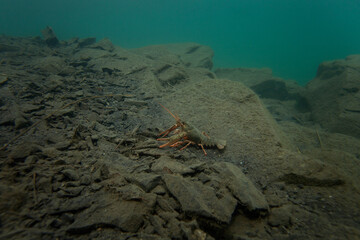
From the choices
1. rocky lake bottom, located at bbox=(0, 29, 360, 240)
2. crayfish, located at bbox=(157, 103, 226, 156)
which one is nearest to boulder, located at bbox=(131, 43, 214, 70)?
rocky lake bottom, located at bbox=(0, 29, 360, 240)

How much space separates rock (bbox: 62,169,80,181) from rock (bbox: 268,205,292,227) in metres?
2.22

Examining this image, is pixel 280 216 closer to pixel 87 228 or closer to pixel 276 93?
pixel 87 228

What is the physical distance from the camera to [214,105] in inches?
162

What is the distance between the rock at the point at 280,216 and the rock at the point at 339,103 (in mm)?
5886

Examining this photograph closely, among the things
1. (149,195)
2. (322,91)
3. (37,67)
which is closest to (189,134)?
(149,195)

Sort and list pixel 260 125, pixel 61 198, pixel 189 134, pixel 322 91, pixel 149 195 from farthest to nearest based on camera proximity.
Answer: pixel 322 91
pixel 260 125
pixel 189 134
pixel 149 195
pixel 61 198

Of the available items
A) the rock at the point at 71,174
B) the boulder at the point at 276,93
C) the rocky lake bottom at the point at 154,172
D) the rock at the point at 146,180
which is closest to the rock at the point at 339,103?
the boulder at the point at 276,93

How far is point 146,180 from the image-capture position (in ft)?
6.01

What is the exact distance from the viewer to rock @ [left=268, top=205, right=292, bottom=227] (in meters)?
1.75

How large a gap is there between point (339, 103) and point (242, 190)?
24.0 feet

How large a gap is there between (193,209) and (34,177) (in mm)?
1636

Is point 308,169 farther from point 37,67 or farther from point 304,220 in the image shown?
point 37,67

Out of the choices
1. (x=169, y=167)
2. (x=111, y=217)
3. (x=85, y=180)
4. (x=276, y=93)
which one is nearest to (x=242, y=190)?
(x=169, y=167)

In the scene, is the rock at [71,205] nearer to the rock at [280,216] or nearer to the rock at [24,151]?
the rock at [24,151]
